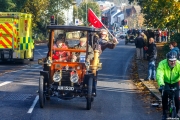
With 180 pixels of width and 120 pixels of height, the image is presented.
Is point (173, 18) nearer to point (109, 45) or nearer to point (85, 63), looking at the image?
point (109, 45)


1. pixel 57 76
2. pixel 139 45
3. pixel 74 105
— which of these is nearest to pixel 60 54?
pixel 57 76

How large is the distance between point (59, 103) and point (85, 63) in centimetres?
170

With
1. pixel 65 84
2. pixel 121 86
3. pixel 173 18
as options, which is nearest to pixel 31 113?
pixel 65 84

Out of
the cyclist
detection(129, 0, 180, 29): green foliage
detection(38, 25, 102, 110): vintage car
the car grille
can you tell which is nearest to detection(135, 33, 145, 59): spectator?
detection(129, 0, 180, 29): green foliage

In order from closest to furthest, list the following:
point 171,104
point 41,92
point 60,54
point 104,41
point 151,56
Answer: point 171,104 < point 41,92 < point 60,54 < point 104,41 < point 151,56

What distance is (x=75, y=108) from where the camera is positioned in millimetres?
13805

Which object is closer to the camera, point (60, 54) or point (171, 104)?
point (171, 104)

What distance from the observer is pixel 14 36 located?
27.9m

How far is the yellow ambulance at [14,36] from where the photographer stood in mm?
27891

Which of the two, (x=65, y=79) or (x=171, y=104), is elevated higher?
(x=65, y=79)

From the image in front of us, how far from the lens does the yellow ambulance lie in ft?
91.5

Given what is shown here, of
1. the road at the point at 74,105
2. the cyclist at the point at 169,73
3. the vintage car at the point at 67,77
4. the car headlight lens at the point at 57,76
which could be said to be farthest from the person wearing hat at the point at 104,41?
the cyclist at the point at 169,73

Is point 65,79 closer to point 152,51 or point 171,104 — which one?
point 171,104

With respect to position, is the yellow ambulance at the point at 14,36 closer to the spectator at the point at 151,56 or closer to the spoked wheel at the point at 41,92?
the spectator at the point at 151,56
